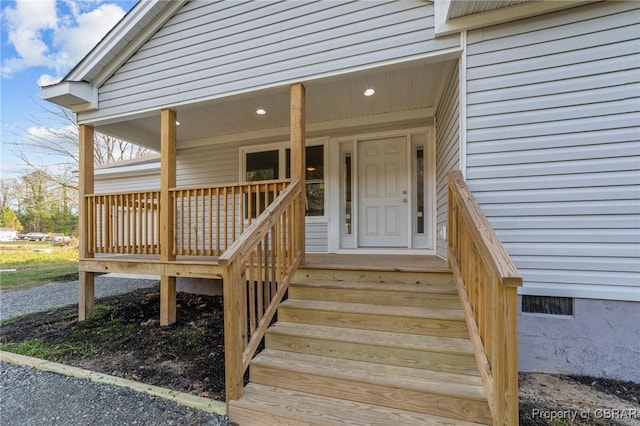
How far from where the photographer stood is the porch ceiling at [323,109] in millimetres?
3369

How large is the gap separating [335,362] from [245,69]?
3.31m

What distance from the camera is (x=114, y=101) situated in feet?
13.5

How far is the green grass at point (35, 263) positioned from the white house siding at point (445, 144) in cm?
962

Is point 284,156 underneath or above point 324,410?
above

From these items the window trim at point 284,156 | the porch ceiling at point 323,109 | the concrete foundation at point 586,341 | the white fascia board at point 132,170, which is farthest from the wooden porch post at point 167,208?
the concrete foundation at point 586,341

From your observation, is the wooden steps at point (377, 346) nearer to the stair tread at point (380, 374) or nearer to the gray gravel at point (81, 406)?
the stair tread at point (380, 374)

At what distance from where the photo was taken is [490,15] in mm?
2576

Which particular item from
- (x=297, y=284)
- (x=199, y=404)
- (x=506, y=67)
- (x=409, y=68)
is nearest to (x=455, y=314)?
(x=297, y=284)

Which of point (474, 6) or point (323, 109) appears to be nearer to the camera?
point (474, 6)

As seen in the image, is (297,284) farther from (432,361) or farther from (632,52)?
(632,52)

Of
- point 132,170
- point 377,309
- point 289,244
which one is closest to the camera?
point 377,309

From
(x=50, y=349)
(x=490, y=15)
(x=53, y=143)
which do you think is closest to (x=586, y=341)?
(x=490, y=15)

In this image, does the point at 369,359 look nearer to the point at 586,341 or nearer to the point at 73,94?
the point at 586,341

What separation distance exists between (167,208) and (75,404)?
221cm
